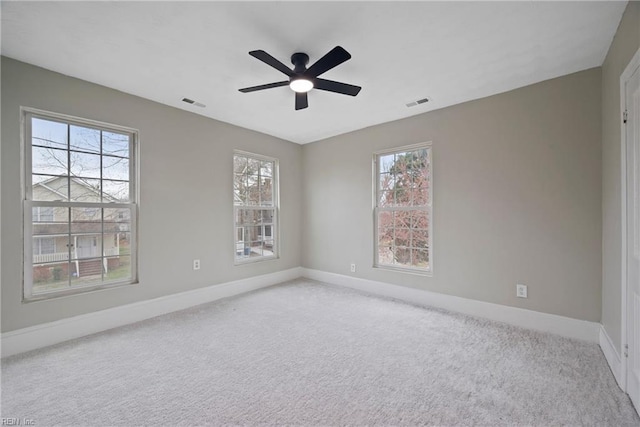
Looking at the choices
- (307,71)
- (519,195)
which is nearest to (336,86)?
(307,71)

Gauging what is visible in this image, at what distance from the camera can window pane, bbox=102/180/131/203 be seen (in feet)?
9.63

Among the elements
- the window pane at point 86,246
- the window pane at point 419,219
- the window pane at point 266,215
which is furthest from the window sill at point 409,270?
the window pane at point 86,246

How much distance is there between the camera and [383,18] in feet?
6.21

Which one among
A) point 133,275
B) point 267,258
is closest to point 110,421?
point 133,275

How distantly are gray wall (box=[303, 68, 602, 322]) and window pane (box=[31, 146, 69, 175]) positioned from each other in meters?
3.77

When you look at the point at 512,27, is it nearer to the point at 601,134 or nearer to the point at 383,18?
the point at 383,18

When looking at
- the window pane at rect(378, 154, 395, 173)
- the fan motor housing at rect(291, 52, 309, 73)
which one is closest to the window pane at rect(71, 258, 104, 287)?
the fan motor housing at rect(291, 52, 309, 73)

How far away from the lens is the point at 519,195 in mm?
2881

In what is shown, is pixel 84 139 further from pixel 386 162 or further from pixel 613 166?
pixel 613 166

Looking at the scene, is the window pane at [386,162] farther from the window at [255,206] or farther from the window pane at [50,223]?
the window pane at [50,223]

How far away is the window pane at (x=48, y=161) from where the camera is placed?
8.25 ft

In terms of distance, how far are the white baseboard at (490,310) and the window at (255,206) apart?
1.48m

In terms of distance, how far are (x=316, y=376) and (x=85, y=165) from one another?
122 inches

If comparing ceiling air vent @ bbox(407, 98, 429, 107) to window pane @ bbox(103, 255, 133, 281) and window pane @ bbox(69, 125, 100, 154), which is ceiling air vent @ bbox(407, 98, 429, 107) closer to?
window pane @ bbox(69, 125, 100, 154)
